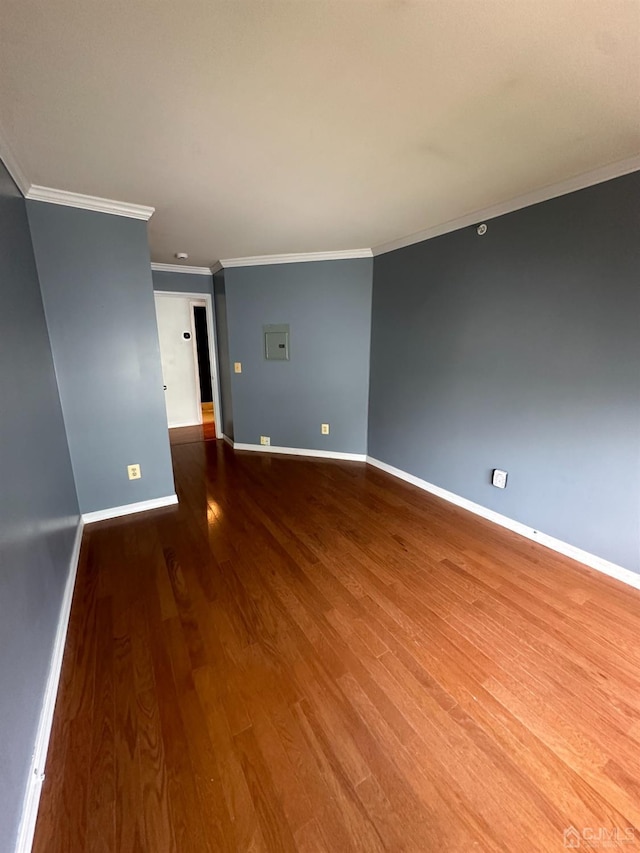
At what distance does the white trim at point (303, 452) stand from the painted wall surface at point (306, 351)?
0.06 meters

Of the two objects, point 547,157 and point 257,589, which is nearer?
point 547,157

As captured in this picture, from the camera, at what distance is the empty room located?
40.8 inches

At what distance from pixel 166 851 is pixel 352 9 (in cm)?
243

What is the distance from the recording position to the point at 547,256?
2146 millimetres

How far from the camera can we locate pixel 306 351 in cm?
391

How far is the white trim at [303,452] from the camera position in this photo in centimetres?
405

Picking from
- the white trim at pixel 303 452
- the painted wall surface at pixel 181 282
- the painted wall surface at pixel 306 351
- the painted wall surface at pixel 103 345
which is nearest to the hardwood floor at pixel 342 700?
the painted wall surface at pixel 103 345

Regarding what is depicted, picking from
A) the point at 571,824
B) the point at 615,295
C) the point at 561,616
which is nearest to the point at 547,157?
the point at 615,295

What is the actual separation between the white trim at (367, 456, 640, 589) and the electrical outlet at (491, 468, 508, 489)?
228mm

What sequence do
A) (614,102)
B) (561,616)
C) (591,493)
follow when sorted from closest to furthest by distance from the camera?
(614,102)
(561,616)
(591,493)

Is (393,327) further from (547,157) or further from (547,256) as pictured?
(547,157)

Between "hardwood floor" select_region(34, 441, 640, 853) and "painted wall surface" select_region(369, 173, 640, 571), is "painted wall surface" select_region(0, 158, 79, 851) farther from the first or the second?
"painted wall surface" select_region(369, 173, 640, 571)

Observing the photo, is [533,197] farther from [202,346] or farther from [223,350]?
[202,346]

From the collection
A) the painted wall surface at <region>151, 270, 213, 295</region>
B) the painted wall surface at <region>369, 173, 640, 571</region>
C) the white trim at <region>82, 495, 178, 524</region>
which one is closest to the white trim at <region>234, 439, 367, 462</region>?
the painted wall surface at <region>369, 173, 640, 571</region>
